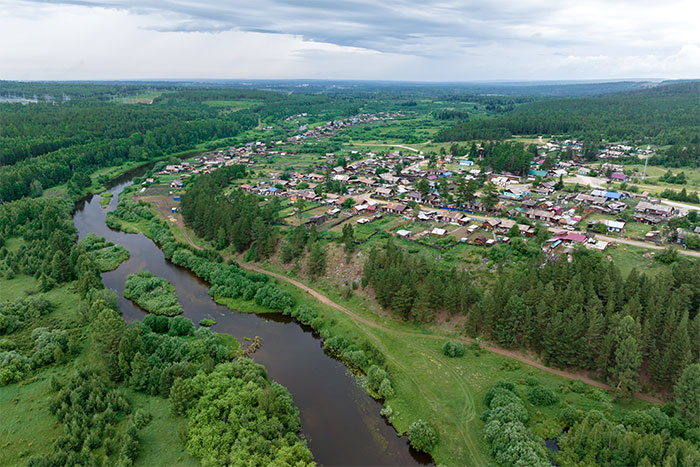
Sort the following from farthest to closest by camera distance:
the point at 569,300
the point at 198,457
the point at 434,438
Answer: the point at 569,300 → the point at 434,438 → the point at 198,457

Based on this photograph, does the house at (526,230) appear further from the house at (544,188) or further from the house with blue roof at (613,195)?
the house with blue roof at (613,195)

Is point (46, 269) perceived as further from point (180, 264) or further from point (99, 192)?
point (99, 192)

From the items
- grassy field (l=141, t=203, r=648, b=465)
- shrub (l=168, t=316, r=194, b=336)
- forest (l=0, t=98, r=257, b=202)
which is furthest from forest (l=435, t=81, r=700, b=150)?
shrub (l=168, t=316, r=194, b=336)

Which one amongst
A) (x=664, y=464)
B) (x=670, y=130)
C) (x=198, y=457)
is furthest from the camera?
(x=670, y=130)

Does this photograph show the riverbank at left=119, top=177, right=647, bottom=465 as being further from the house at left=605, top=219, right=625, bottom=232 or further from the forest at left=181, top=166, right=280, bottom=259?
the house at left=605, top=219, right=625, bottom=232

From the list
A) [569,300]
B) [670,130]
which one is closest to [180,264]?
[569,300]

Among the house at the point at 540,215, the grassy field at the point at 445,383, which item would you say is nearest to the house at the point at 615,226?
the house at the point at 540,215
